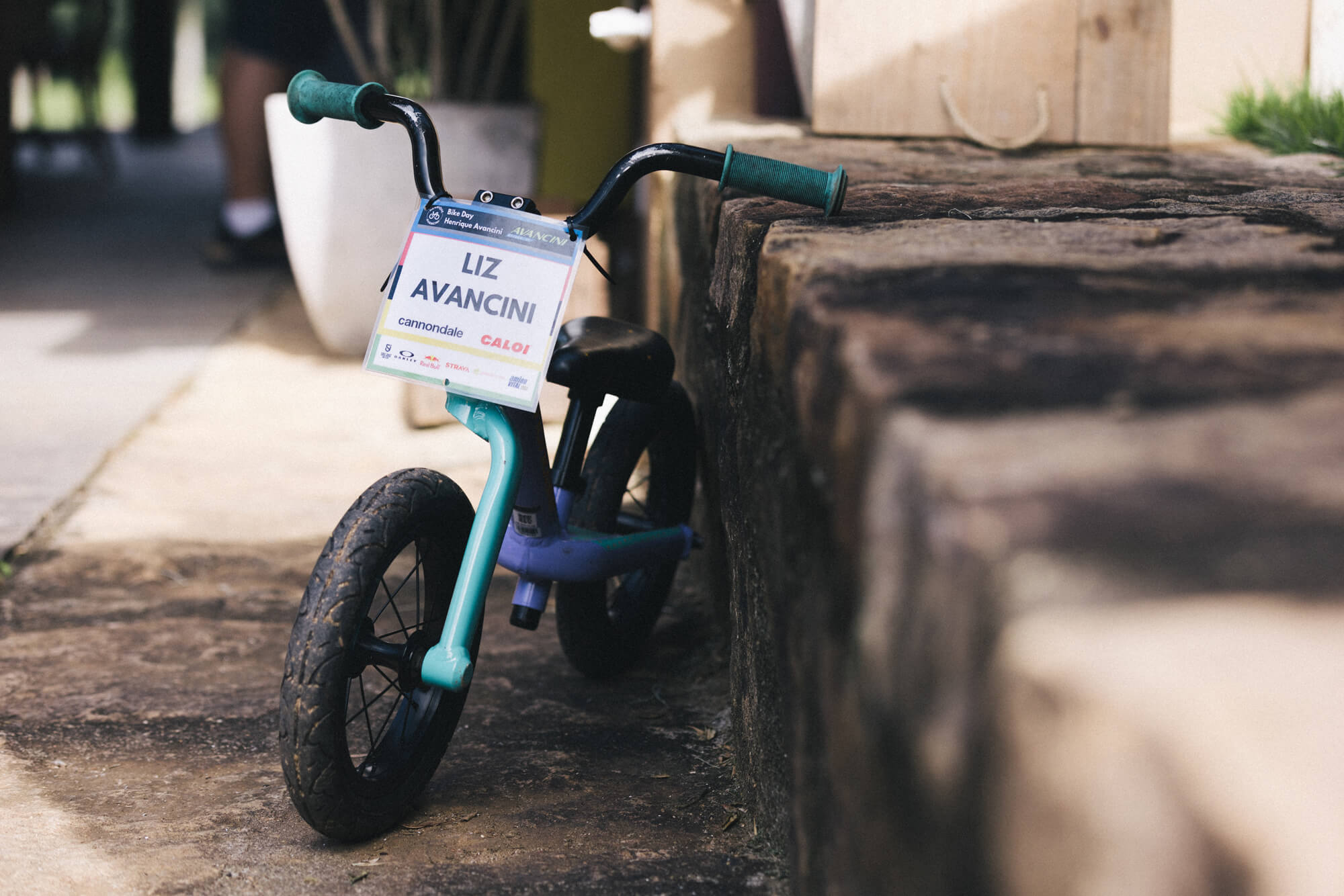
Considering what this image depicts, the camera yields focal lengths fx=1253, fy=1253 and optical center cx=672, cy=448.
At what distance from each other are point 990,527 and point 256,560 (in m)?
1.94

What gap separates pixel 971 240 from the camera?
124 cm

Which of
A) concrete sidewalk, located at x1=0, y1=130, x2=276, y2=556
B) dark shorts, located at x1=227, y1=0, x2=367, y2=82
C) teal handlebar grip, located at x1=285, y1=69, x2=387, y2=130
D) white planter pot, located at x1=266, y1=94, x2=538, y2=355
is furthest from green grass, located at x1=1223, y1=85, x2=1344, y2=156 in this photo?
dark shorts, located at x1=227, y1=0, x2=367, y2=82

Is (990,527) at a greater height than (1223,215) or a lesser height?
lesser

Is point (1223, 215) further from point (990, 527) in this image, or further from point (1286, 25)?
point (1286, 25)

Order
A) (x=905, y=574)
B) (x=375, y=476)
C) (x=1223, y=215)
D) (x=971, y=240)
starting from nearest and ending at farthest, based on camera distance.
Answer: (x=905, y=574) → (x=971, y=240) → (x=1223, y=215) → (x=375, y=476)

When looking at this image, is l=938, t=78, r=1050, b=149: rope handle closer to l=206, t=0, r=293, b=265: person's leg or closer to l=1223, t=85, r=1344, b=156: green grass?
l=1223, t=85, r=1344, b=156: green grass

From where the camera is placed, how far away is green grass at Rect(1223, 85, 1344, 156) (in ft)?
7.26

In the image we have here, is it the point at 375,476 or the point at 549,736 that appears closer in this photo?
the point at 549,736

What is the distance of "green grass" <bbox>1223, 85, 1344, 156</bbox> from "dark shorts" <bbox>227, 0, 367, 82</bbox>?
3.14m

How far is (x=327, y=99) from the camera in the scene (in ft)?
4.91

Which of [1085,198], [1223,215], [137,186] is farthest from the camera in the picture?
[137,186]

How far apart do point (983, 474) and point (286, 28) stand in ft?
14.7

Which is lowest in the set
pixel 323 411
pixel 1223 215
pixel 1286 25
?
pixel 323 411

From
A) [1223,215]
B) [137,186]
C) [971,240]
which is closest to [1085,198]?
[1223,215]
